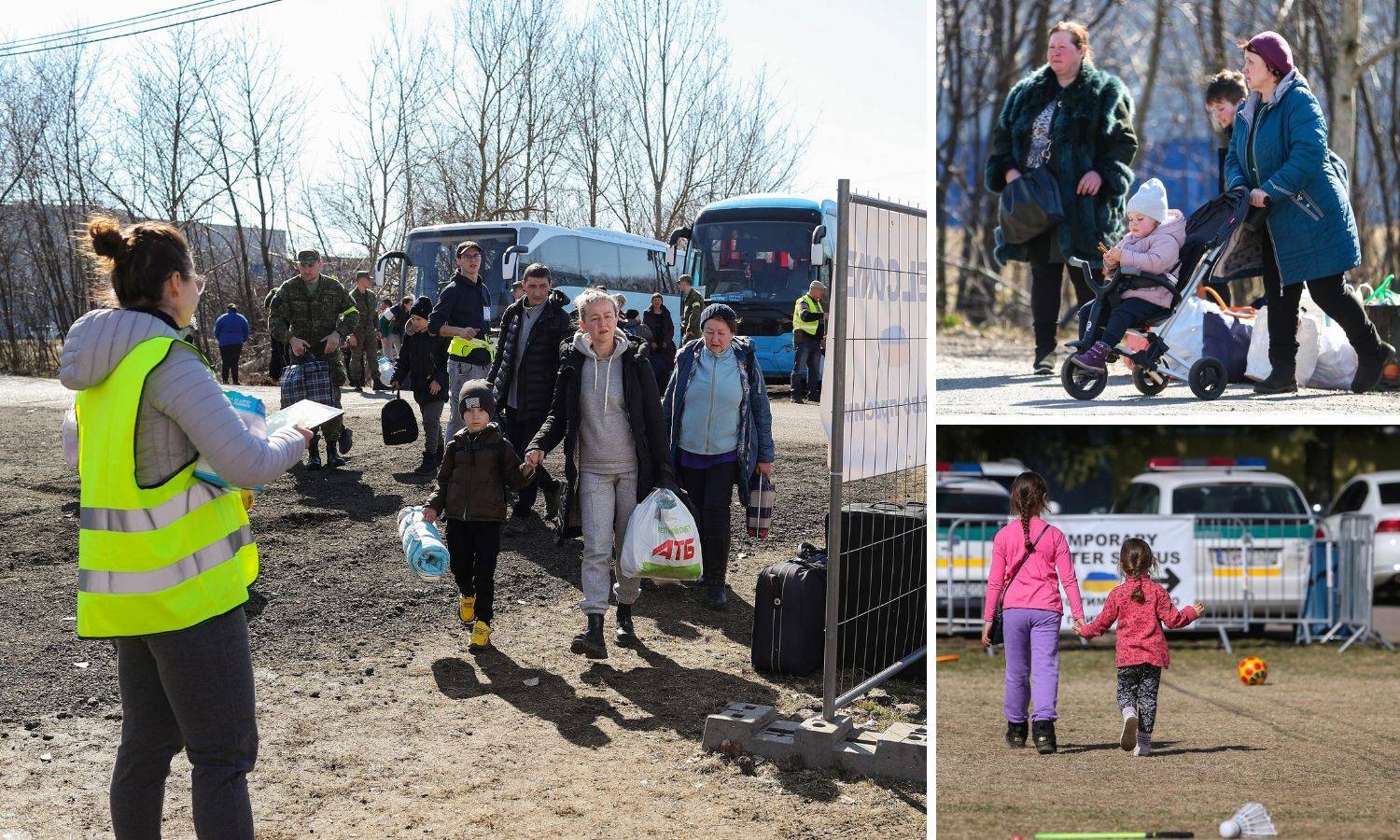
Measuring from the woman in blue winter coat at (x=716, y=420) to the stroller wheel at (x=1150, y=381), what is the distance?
249cm

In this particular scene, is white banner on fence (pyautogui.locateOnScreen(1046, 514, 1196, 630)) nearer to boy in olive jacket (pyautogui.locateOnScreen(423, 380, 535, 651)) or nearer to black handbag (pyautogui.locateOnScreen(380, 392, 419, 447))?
black handbag (pyautogui.locateOnScreen(380, 392, 419, 447))

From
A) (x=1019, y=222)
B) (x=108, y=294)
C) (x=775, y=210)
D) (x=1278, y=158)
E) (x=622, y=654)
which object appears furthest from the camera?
(x=775, y=210)

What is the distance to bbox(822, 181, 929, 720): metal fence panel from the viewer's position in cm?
489

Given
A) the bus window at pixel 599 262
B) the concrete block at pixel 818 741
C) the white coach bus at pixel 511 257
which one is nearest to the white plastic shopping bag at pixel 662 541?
the concrete block at pixel 818 741

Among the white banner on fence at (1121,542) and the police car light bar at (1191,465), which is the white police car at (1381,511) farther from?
the white banner on fence at (1121,542)

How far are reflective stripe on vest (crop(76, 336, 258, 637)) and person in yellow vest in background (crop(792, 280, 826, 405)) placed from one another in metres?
14.1

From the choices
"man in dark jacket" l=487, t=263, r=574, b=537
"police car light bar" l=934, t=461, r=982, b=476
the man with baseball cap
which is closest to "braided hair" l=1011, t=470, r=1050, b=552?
"man in dark jacket" l=487, t=263, r=574, b=537

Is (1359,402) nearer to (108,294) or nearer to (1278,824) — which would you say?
(1278,824)

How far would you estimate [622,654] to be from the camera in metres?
6.40

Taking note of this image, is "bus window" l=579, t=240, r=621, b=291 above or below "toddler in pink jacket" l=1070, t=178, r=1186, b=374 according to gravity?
above

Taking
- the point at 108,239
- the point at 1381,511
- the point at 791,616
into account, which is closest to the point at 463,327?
A: the point at 791,616

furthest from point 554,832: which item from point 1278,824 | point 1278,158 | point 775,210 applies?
point 775,210

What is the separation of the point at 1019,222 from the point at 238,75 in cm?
3202

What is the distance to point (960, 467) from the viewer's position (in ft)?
40.0
